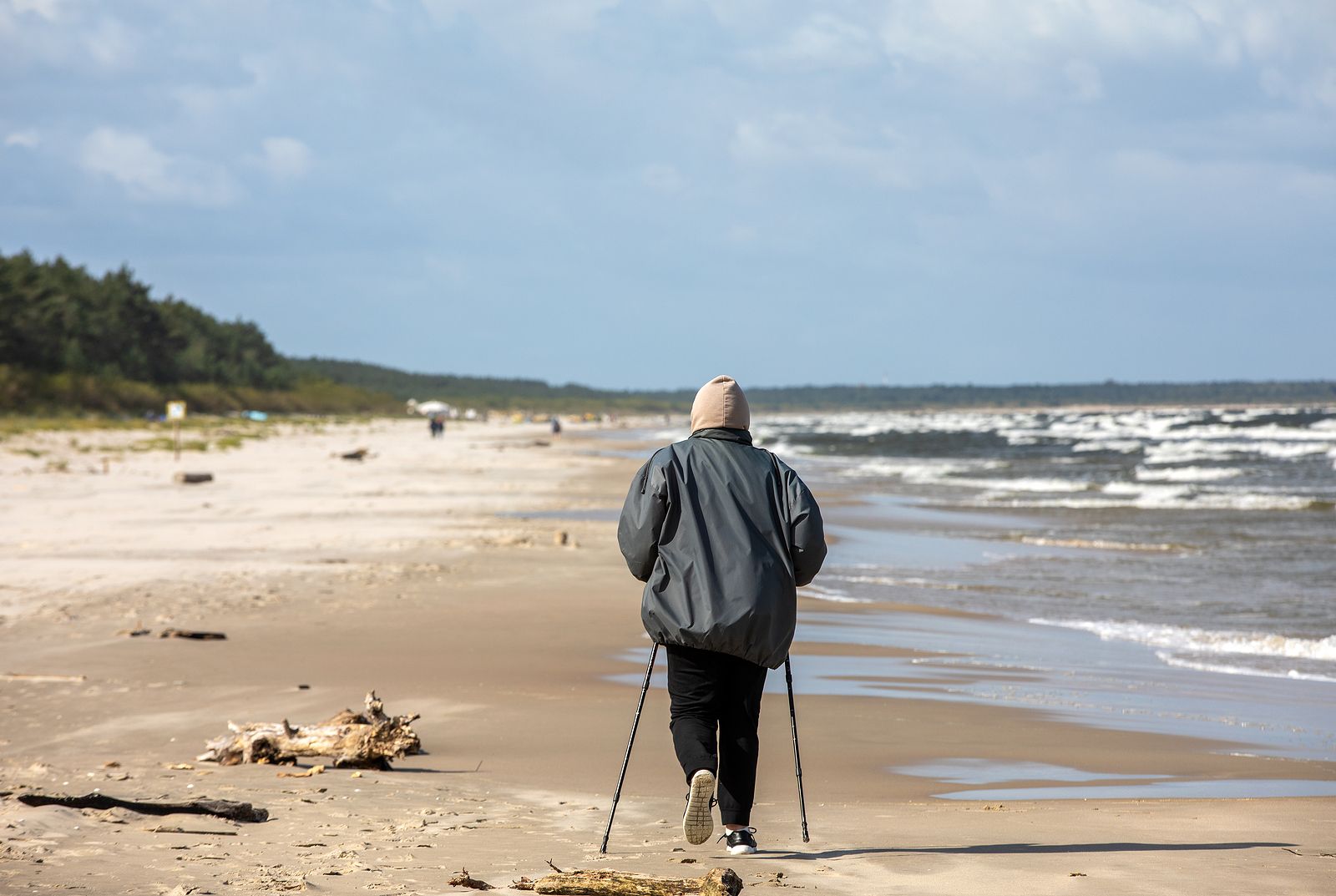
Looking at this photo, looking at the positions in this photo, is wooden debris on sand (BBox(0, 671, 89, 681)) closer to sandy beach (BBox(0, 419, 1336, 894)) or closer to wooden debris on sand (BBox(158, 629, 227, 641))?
sandy beach (BBox(0, 419, 1336, 894))

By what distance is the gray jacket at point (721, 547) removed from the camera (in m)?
4.63

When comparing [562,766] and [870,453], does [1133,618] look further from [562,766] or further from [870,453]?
[870,453]

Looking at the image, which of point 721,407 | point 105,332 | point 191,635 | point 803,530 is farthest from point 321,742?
point 105,332

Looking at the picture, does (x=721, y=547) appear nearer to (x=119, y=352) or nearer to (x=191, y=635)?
(x=191, y=635)

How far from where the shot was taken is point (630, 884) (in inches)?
161

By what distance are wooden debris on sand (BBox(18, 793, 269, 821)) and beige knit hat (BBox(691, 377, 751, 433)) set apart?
2.35m

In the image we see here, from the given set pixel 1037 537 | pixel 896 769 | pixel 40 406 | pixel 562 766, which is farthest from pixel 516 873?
pixel 40 406

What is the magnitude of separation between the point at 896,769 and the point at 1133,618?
6888 millimetres

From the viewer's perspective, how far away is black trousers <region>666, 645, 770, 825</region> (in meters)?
4.80

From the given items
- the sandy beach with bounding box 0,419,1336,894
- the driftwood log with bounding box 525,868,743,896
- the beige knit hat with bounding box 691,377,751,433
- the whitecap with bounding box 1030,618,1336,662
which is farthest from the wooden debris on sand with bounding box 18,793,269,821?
the whitecap with bounding box 1030,618,1336,662

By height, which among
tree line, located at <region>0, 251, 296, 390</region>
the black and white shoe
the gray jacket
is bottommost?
the black and white shoe

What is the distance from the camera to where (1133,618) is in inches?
497

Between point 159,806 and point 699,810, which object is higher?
point 699,810

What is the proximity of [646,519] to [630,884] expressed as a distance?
1.32m
